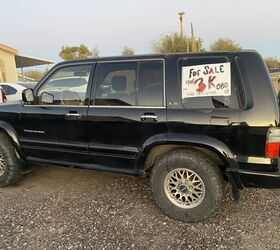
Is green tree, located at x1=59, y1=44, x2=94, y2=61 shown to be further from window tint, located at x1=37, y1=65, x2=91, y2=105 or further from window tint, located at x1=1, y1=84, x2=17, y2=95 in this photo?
window tint, located at x1=37, y1=65, x2=91, y2=105

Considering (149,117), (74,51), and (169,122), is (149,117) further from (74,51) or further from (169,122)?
(74,51)

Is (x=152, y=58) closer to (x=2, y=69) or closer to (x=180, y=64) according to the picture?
(x=180, y=64)

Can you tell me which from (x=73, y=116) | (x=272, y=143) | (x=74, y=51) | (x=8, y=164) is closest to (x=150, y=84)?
(x=73, y=116)

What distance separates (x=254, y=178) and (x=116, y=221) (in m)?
1.60

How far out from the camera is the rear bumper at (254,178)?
2.92m

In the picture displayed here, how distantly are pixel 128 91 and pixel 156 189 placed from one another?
1198 mm

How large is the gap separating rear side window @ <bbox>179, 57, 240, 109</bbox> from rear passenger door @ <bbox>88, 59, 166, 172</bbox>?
28 centimetres

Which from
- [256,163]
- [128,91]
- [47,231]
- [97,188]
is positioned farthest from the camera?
[97,188]

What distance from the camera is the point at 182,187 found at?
3.25 m

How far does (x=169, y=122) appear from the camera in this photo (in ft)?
10.3

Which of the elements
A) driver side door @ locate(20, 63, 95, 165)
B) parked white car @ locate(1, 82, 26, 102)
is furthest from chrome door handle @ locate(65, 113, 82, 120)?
parked white car @ locate(1, 82, 26, 102)

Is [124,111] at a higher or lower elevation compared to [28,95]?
lower

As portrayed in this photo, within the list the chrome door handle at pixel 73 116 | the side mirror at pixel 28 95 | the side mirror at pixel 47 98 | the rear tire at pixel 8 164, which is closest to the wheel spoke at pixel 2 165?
the rear tire at pixel 8 164

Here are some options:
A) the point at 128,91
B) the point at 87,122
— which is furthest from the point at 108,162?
the point at 128,91
